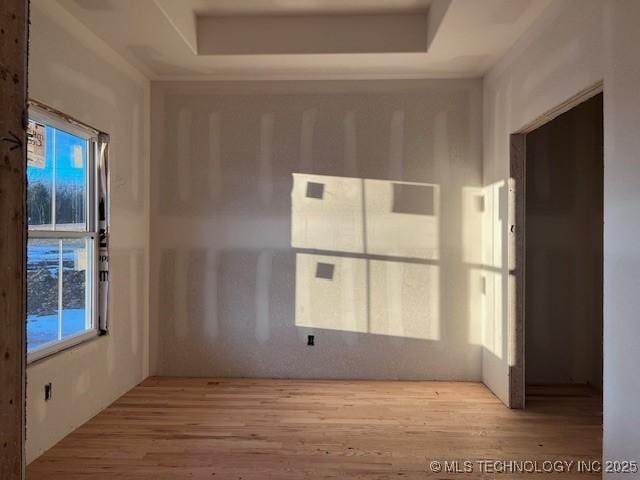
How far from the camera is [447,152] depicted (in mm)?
4613

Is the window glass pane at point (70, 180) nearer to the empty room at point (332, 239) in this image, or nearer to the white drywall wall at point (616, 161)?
the empty room at point (332, 239)

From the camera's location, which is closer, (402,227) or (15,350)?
(15,350)

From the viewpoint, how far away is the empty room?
288 cm

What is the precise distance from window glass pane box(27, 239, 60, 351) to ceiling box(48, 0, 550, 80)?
5.28 ft

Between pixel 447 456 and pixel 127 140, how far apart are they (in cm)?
351

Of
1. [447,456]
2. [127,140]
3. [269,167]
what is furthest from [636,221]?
[127,140]

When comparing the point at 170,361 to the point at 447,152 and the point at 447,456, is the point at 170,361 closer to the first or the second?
the point at 447,456

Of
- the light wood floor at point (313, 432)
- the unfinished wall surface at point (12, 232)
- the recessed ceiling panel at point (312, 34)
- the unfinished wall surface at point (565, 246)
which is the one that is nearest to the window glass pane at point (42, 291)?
the light wood floor at point (313, 432)

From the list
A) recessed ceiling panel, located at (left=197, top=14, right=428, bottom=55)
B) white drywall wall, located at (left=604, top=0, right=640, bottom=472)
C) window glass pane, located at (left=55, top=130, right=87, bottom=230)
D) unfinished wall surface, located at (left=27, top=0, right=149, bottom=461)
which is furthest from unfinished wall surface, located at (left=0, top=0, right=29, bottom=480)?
recessed ceiling panel, located at (left=197, top=14, right=428, bottom=55)

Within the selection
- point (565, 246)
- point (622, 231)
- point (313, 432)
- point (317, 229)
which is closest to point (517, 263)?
point (565, 246)

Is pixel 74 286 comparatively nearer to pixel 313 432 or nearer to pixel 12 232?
pixel 313 432

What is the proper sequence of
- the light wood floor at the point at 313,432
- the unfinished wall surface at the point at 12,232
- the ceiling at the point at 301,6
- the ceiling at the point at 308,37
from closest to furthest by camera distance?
1. the unfinished wall surface at the point at 12,232
2. the light wood floor at the point at 313,432
3. the ceiling at the point at 308,37
4. the ceiling at the point at 301,6

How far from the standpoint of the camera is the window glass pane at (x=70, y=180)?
335 centimetres

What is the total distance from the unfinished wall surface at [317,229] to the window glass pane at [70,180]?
1.04 m
